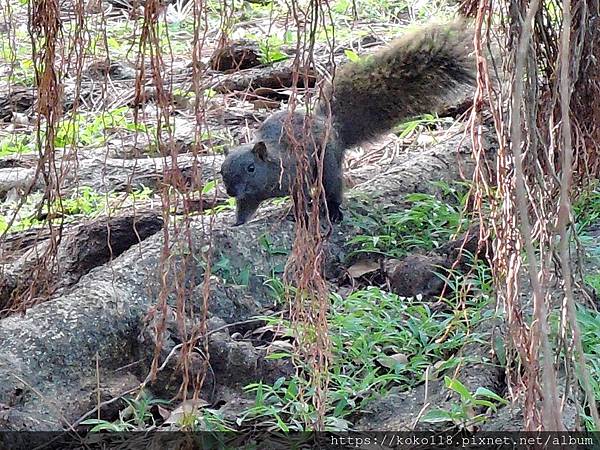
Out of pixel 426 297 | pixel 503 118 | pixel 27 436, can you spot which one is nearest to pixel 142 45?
pixel 503 118

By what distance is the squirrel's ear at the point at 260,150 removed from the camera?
4.58 m

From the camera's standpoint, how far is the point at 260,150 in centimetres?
461

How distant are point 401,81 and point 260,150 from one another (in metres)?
0.75

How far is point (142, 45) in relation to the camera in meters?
2.10

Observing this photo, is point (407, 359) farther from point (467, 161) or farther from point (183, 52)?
point (183, 52)

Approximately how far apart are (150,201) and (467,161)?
4.95 feet

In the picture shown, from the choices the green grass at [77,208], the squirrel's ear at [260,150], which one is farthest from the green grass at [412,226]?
the green grass at [77,208]

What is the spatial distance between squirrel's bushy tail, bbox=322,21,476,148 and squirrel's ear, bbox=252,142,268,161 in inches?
14.8

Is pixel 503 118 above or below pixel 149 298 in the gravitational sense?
above

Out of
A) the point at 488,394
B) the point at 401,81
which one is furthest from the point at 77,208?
the point at 488,394

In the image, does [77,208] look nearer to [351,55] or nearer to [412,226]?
[412,226]

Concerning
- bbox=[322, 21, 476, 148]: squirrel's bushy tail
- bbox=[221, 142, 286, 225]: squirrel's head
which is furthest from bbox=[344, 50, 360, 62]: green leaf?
bbox=[221, 142, 286, 225]: squirrel's head

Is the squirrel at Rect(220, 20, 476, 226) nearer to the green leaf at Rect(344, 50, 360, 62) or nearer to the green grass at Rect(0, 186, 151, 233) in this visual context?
the green grass at Rect(0, 186, 151, 233)

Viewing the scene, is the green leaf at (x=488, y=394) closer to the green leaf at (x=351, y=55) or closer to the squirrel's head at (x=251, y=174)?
the squirrel's head at (x=251, y=174)
